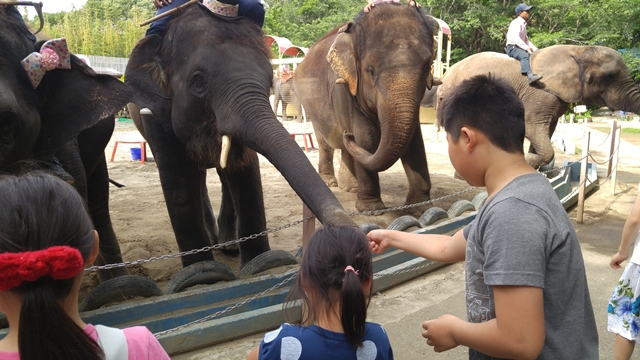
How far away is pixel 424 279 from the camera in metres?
4.93

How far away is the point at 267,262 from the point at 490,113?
263cm

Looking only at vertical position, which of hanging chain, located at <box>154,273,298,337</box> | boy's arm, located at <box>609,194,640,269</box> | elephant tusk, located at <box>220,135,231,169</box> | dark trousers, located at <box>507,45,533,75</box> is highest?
elephant tusk, located at <box>220,135,231,169</box>

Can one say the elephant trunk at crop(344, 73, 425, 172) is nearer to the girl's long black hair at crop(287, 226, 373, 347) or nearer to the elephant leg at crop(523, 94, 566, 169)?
the elephant leg at crop(523, 94, 566, 169)

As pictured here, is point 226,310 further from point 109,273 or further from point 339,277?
point 339,277

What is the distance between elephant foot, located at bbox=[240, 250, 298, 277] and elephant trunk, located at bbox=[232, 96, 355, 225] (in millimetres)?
851

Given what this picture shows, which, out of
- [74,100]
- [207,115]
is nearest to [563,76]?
[207,115]

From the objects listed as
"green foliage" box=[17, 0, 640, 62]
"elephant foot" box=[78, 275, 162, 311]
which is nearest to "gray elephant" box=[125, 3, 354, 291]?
"elephant foot" box=[78, 275, 162, 311]

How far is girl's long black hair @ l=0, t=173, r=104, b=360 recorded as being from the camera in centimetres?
122

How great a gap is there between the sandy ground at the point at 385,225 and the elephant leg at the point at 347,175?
0.48 feet

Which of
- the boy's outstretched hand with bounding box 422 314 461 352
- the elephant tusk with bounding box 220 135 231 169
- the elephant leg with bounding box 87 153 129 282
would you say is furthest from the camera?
the elephant leg with bounding box 87 153 129 282

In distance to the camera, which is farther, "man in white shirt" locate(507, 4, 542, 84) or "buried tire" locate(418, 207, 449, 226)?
"man in white shirt" locate(507, 4, 542, 84)

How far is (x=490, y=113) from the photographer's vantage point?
5.76ft

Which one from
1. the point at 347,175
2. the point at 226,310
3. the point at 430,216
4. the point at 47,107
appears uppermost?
the point at 47,107

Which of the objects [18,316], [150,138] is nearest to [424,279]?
[150,138]
